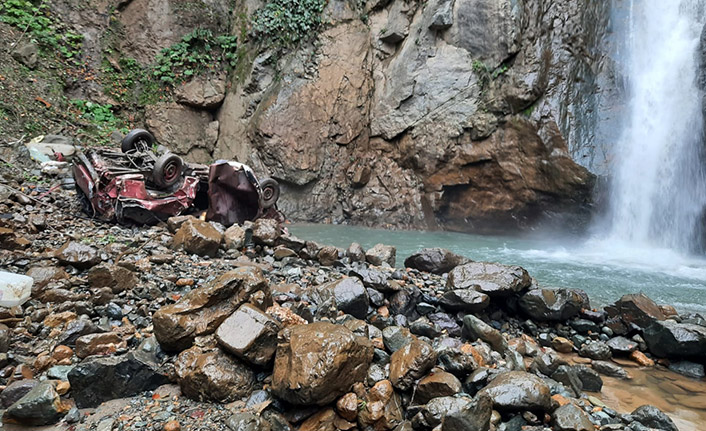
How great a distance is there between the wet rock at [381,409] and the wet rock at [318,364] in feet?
0.44

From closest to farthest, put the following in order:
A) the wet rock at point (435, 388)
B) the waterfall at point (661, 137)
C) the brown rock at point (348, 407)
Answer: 1. the brown rock at point (348, 407)
2. the wet rock at point (435, 388)
3. the waterfall at point (661, 137)

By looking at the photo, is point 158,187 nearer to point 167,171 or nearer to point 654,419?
point 167,171

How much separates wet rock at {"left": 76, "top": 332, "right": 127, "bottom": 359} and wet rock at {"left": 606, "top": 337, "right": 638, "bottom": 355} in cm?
453

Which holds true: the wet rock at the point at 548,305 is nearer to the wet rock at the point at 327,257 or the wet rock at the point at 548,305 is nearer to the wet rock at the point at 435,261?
the wet rock at the point at 435,261

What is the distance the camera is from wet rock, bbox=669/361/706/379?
11.6 feet

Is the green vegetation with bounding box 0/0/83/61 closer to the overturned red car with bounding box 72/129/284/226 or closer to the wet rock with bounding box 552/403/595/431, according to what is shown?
the overturned red car with bounding box 72/129/284/226

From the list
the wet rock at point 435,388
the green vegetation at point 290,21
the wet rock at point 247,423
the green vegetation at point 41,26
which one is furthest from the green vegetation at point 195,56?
the wet rock at point 435,388

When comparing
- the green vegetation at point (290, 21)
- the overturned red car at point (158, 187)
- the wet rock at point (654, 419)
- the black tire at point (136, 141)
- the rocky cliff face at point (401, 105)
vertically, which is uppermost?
the green vegetation at point (290, 21)

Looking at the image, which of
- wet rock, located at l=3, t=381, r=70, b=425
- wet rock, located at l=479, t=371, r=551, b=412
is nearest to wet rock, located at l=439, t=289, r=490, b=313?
wet rock, located at l=479, t=371, r=551, b=412

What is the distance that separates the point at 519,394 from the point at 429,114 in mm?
11891

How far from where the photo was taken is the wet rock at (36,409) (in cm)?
203

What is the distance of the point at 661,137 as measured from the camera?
10.4m

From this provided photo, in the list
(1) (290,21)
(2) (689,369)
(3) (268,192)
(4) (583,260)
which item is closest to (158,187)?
(3) (268,192)

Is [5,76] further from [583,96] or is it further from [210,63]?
[583,96]
